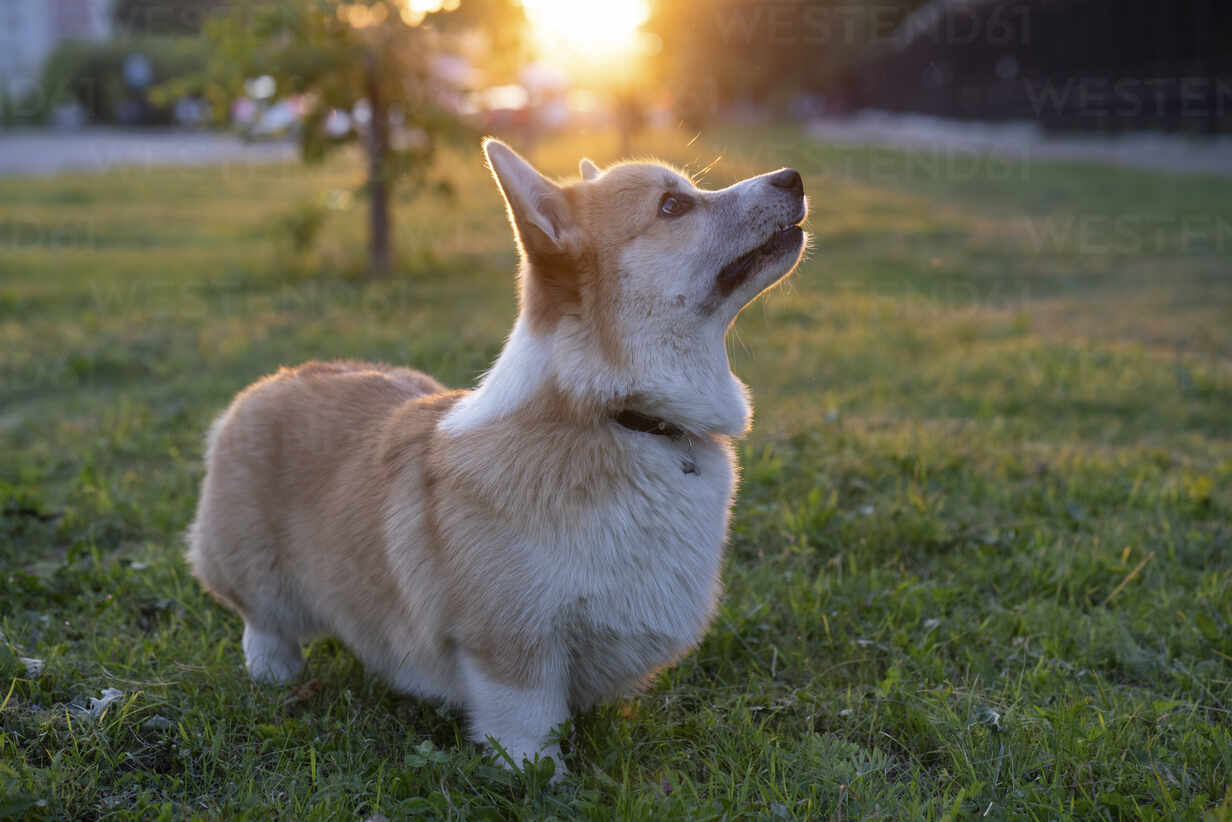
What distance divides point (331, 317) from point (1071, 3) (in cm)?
2070

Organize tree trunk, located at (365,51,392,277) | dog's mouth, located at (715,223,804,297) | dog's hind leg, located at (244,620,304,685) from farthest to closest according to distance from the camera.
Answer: tree trunk, located at (365,51,392,277), dog's hind leg, located at (244,620,304,685), dog's mouth, located at (715,223,804,297)

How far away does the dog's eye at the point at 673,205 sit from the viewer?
3.07 metres

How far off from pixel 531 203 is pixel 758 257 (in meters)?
0.74

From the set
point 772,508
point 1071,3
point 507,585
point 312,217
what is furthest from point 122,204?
point 1071,3

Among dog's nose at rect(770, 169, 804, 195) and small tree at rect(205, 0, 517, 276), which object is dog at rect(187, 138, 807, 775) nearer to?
dog's nose at rect(770, 169, 804, 195)

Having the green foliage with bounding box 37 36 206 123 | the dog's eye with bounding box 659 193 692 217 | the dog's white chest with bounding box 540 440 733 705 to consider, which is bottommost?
the dog's white chest with bounding box 540 440 733 705

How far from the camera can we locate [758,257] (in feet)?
10.3

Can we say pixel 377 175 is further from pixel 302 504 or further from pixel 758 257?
pixel 758 257

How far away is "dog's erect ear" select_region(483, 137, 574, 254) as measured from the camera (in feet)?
9.05

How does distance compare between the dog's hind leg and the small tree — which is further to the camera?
the small tree

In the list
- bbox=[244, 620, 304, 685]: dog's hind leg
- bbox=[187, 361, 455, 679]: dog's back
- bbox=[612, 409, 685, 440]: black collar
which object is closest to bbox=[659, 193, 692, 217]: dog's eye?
bbox=[612, 409, 685, 440]: black collar

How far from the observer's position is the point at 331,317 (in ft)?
26.6

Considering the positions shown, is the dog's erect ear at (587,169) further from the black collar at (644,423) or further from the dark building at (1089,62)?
the dark building at (1089,62)

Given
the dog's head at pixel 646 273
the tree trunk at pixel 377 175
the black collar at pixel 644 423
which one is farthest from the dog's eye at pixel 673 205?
the tree trunk at pixel 377 175
